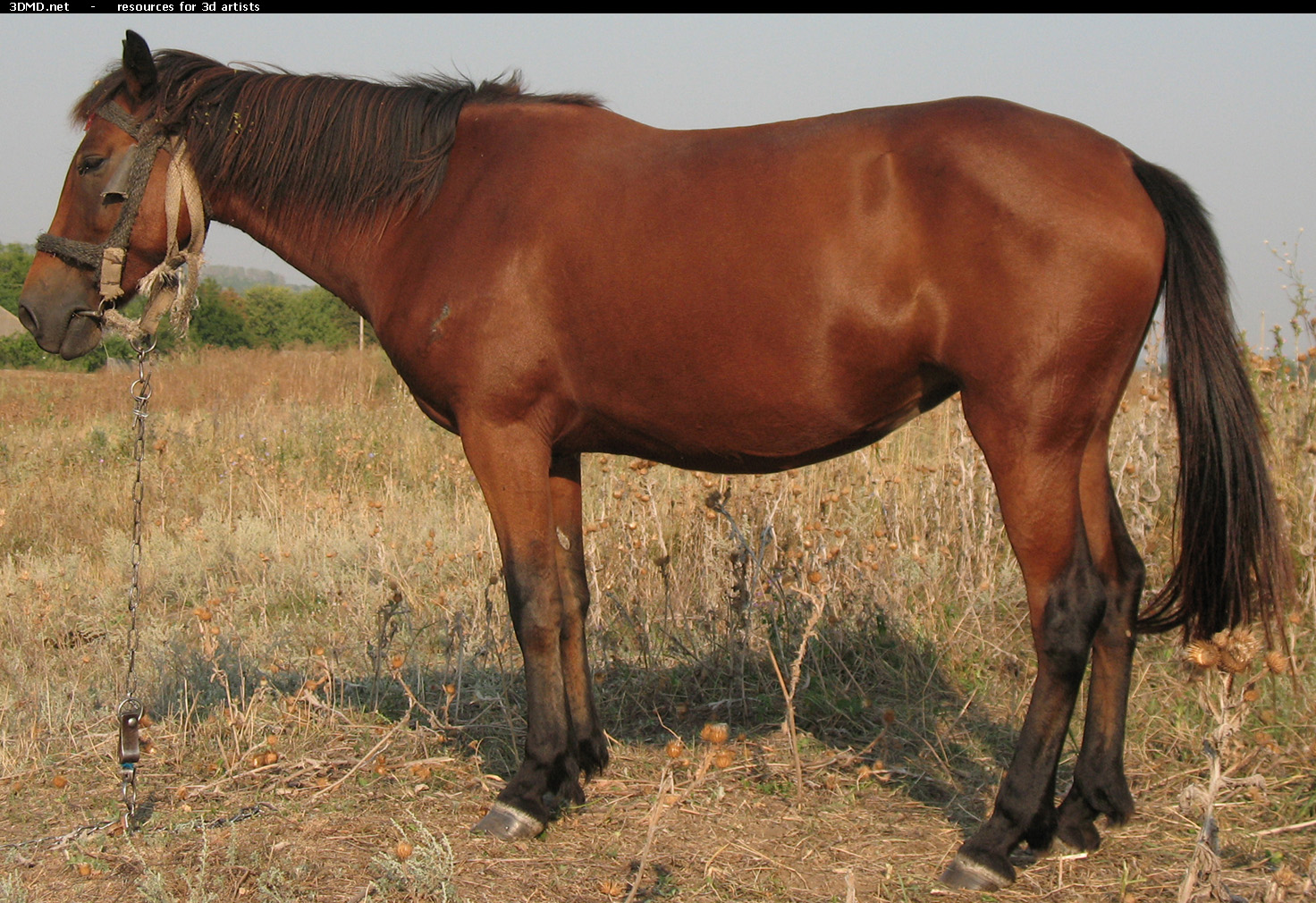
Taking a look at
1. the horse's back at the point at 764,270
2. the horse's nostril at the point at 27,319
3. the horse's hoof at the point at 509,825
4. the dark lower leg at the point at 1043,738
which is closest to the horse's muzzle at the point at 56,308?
the horse's nostril at the point at 27,319

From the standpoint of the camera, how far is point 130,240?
3.58 metres

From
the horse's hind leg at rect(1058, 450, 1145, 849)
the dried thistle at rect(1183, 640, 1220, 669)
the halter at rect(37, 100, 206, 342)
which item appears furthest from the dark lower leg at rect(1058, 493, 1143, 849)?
the halter at rect(37, 100, 206, 342)

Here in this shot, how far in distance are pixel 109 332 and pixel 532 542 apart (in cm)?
184

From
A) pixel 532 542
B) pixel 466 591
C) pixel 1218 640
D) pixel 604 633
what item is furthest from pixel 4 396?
pixel 1218 640

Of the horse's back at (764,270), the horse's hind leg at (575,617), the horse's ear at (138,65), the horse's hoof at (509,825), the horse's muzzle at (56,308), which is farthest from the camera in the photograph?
the horse's hind leg at (575,617)

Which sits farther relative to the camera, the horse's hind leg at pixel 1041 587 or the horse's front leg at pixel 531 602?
the horse's front leg at pixel 531 602

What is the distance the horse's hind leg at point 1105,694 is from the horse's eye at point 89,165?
11.8 ft

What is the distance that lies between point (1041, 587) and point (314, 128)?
2952mm

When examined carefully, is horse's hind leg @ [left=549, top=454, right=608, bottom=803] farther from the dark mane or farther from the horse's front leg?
the dark mane

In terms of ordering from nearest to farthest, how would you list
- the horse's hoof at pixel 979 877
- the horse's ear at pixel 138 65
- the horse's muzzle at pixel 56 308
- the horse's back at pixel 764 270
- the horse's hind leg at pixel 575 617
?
the horse's back at pixel 764 270
the horse's hoof at pixel 979 877
the horse's ear at pixel 138 65
the horse's muzzle at pixel 56 308
the horse's hind leg at pixel 575 617

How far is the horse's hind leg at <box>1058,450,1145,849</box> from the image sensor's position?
10.1 ft

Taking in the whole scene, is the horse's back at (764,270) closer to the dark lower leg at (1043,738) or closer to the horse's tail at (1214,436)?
the horse's tail at (1214,436)

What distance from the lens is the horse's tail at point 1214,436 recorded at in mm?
2859

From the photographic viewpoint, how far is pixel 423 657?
16.9ft
